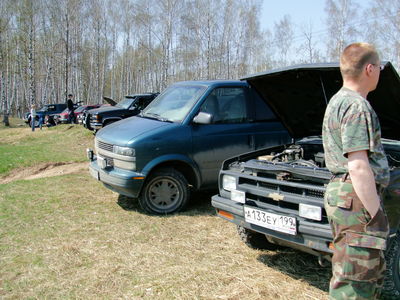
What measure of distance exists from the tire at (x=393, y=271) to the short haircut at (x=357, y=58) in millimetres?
1508

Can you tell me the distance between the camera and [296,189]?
331cm

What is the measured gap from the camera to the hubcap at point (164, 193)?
18.0 ft

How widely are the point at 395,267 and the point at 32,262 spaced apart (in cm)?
348

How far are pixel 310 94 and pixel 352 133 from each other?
233cm

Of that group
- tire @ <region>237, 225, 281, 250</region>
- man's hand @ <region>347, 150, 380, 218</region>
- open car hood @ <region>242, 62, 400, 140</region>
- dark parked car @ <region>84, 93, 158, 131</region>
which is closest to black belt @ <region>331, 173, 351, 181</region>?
man's hand @ <region>347, 150, 380, 218</region>

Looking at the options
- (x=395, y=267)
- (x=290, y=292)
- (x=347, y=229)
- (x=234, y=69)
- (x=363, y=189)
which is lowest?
(x=290, y=292)

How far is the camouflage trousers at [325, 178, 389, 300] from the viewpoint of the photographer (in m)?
2.12

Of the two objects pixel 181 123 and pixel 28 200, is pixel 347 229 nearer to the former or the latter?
pixel 181 123

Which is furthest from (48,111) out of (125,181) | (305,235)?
(305,235)

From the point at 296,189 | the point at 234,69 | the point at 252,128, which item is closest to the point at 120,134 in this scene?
the point at 252,128

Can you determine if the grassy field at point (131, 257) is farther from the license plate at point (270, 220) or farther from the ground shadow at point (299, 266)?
the license plate at point (270, 220)

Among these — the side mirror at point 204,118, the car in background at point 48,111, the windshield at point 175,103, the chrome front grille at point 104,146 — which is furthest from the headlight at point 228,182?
the car in background at point 48,111

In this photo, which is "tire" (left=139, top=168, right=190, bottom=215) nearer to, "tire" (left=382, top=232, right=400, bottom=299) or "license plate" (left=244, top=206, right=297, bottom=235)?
"license plate" (left=244, top=206, right=297, bottom=235)

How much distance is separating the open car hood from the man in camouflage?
1.10 m
